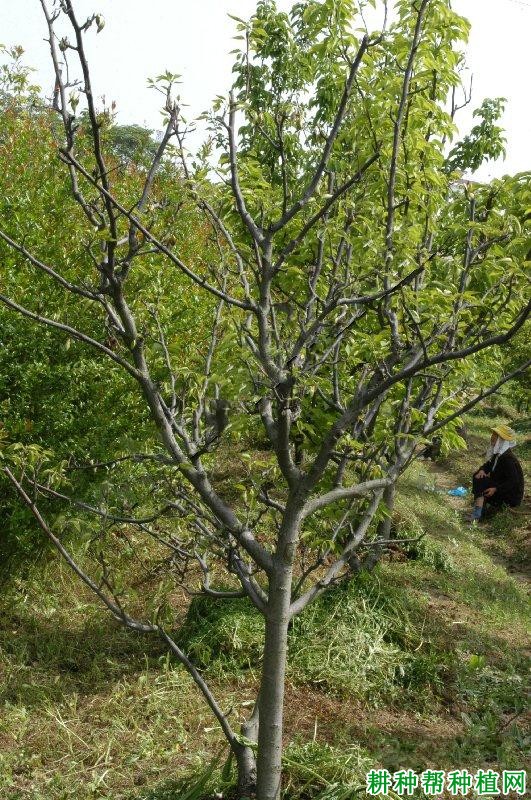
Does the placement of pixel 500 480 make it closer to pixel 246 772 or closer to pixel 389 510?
pixel 389 510

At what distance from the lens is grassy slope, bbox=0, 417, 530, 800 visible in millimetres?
3273

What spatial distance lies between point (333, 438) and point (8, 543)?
304cm

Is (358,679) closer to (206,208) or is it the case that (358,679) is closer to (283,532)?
(283,532)

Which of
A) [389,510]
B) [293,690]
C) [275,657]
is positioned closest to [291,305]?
[275,657]

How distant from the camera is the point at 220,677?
4.07m

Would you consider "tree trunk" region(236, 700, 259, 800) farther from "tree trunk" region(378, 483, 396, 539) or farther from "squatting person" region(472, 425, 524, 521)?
"squatting person" region(472, 425, 524, 521)

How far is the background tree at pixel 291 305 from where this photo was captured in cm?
236

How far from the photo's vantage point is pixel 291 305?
3217 millimetres

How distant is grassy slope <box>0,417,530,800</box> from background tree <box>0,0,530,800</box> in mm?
424

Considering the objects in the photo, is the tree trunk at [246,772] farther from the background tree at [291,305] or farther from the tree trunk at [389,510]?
the tree trunk at [389,510]

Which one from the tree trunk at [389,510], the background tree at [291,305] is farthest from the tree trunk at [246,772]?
the tree trunk at [389,510]

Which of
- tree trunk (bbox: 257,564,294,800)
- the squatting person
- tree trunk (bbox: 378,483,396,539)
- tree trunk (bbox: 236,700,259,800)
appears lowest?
tree trunk (bbox: 236,700,259,800)

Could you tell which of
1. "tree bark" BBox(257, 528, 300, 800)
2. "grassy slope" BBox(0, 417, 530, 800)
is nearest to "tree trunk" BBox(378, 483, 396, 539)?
"grassy slope" BBox(0, 417, 530, 800)

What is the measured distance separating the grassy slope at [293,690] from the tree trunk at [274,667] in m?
0.40
